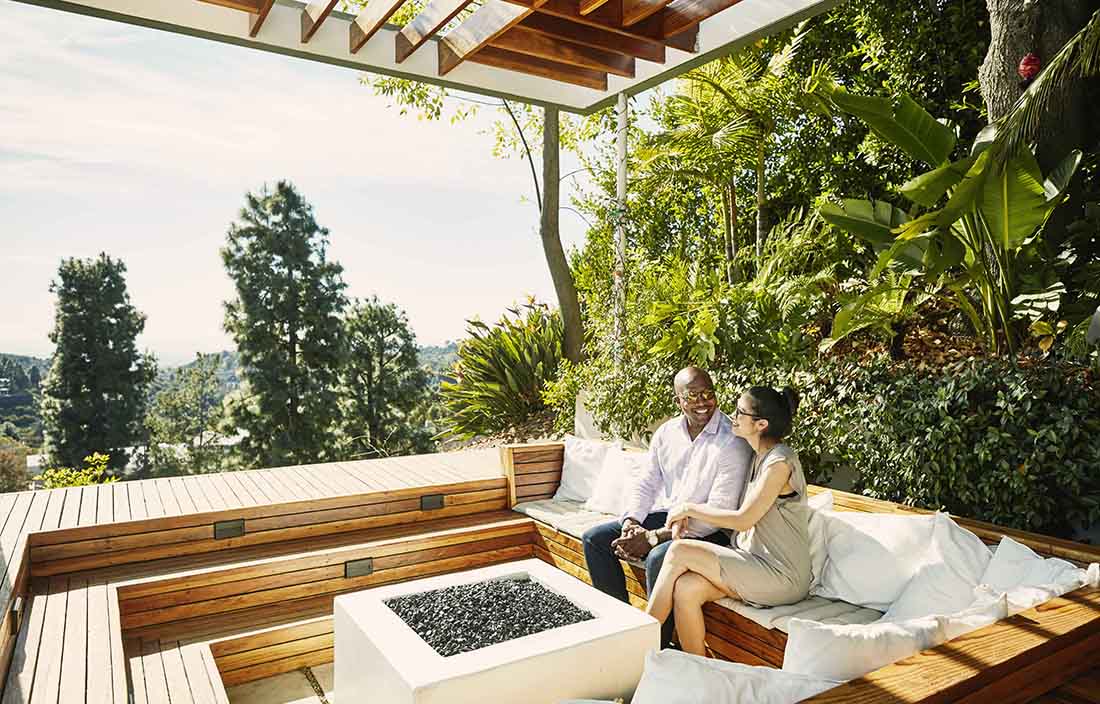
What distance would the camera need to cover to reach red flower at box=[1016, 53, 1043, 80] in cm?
372

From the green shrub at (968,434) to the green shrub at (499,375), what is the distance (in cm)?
440

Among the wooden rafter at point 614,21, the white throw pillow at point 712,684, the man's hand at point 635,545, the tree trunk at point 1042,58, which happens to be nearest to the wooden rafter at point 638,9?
the wooden rafter at point 614,21

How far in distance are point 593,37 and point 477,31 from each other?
66cm

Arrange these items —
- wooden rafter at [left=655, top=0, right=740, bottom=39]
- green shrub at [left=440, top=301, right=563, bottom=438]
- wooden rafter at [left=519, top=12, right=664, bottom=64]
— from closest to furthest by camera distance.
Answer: wooden rafter at [left=655, top=0, right=740, bottom=39] → wooden rafter at [left=519, top=12, right=664, bottom=64] → green shrub at [left=440, top=301, right=563, bottom=438]

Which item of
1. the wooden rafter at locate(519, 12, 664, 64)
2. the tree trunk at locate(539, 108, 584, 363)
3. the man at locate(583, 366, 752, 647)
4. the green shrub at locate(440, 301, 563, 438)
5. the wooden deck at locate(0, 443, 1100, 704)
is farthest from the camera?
the tree trunk at locate(539, 108, 584, 363)

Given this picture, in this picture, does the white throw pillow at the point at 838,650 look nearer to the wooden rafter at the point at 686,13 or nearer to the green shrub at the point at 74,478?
the wooden rafter at the point at 686,13

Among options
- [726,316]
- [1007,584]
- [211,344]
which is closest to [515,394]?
[726,316]

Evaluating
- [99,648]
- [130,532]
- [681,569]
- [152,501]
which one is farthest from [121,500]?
[681,569]

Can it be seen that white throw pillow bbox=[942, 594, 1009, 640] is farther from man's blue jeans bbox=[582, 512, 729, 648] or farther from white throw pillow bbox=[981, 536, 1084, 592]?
man's blue jeans bbox=[582, 512, 729, 648]

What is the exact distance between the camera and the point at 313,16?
3.77 m

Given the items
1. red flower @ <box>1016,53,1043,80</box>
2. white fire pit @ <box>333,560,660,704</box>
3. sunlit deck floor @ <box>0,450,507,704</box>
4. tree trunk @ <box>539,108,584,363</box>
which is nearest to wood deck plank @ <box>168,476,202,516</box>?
sunlit deck floor @ <box>0,450,507,704</box>

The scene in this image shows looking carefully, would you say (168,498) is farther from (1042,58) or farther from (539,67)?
(1042,58)

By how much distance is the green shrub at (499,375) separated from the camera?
26.1ft

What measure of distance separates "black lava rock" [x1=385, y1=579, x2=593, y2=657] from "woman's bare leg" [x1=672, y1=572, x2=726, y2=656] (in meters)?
0.37
